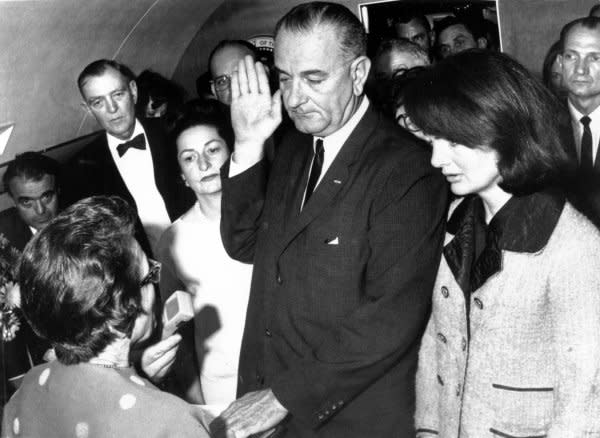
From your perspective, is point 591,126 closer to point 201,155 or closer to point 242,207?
point 242,207

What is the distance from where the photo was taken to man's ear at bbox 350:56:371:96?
1.59 meters

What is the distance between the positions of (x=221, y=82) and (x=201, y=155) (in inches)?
18.9

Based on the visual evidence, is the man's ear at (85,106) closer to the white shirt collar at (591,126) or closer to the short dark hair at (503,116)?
the short dark hair at (503,116)

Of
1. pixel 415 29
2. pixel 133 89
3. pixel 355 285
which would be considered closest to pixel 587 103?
pixel 415 29

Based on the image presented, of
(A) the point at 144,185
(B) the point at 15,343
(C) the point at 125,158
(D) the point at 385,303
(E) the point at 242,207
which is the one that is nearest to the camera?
(D) the point at 385,303

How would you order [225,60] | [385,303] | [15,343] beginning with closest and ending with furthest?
[385,303]
[15,343]
[225,60]

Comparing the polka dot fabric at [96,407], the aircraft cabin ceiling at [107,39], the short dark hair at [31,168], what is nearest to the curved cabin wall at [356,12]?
the aircraft cabin ceiling at [107,39]

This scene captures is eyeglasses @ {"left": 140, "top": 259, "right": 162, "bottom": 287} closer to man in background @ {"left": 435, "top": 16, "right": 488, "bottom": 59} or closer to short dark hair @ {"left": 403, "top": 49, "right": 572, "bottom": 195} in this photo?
short dark hair @ {"left": 403, "top": 49, "right": 572, "bottom": 195}

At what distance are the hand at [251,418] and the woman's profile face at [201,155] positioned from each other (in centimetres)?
71

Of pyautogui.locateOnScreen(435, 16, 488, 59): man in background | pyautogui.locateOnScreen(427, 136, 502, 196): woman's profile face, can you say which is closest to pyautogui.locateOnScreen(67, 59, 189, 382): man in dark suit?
pyautogui.locateOnScreen(427, 136, 502, 196): woman's profile face

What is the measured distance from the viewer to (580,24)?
5.95ft

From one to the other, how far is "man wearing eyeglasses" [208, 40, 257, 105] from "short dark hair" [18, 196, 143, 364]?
1182 mm

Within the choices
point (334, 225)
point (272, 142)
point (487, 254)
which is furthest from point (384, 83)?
point (487, 254)

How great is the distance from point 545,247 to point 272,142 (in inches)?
42.3
